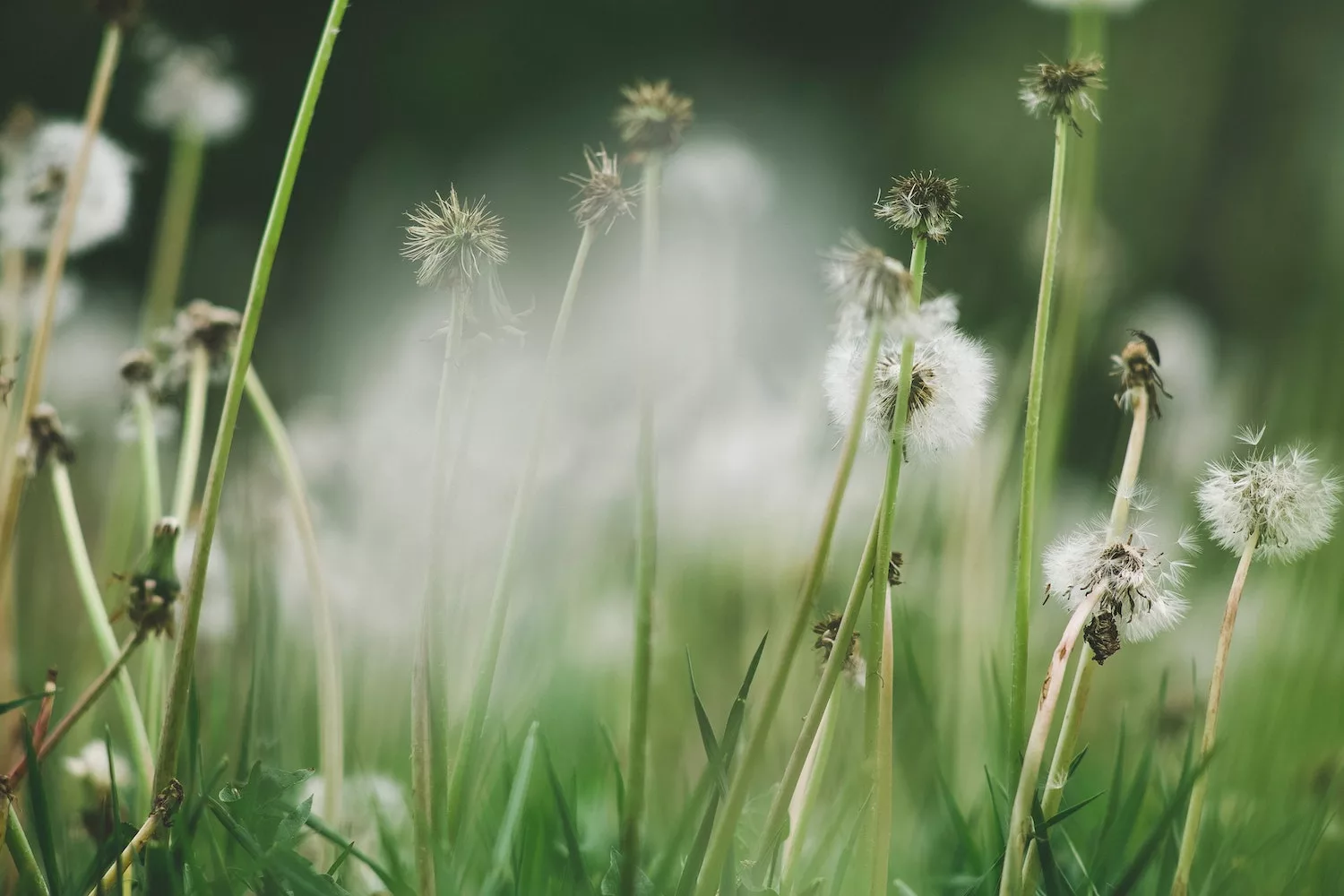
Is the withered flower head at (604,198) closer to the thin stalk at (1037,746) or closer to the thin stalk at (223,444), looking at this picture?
the thin stalk at (223,444)

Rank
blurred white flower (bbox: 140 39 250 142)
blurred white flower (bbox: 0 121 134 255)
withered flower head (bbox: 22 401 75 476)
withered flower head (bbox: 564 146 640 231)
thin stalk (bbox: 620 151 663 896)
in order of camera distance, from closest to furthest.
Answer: thin stalk (bbox: 620 151 663 896) → withered flower head (bbox: 564 146 640 231) → withered flower head (bbox: 22 401 75 476) → blurred white flower (bbox: 0 121 134 255) → blurred white flower (bbox: 140 39 250 142)

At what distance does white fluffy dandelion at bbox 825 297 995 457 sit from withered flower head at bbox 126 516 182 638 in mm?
368

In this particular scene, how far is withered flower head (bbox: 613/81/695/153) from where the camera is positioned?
1.50ft

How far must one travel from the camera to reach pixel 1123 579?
503mm

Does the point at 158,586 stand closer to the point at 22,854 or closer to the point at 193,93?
the point at 22,854

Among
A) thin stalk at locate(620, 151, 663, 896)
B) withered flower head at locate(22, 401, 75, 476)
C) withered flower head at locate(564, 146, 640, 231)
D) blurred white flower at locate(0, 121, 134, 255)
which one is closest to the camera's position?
thin stalk at locate(620, 151, 663, 896)

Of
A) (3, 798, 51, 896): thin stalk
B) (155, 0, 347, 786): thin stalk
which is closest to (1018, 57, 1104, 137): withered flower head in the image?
(155, 0, 347, 786): thin stalk

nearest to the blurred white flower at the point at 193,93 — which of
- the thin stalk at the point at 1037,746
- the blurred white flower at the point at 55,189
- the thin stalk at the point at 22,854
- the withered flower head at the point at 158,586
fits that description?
the blurred white flower at the point at 55,189

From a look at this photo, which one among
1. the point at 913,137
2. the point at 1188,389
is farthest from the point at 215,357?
the point at 913,137

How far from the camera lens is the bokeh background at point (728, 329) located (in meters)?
1.07

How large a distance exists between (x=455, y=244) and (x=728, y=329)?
45.1 inches

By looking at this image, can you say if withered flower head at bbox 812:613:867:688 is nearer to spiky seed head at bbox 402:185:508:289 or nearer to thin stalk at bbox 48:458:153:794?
spiky seed head at bbox 402:185:508:289

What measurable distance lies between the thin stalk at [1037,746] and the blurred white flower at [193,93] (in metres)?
1.42

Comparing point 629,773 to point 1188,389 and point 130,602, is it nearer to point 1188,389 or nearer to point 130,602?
point 130,602
